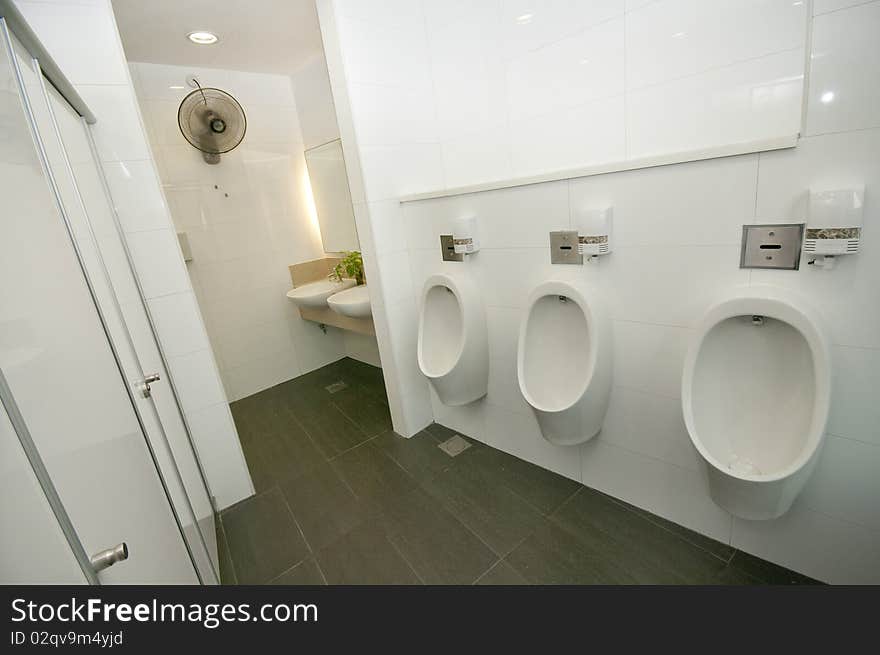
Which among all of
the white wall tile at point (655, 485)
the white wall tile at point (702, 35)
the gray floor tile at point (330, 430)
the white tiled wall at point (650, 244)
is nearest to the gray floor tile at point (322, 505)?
the gray floor tile at point (330, 430)

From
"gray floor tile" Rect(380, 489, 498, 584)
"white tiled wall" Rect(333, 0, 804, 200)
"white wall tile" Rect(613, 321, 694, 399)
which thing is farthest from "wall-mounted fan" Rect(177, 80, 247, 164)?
"white wall tile" Rect(613, 321, 694, 399)

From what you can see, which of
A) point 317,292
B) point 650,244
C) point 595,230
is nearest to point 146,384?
point 595,230

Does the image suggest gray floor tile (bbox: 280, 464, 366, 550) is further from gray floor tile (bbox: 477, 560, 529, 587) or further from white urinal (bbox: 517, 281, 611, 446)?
white urinal (bbox: 517, 281, 611, 446)

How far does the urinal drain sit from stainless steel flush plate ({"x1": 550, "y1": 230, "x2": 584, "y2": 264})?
0.82 m

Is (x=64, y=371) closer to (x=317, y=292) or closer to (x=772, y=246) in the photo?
(x=772, y=246)

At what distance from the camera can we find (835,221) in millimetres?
988

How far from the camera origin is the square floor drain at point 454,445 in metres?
2.23

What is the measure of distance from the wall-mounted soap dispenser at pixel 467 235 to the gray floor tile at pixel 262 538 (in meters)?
1.53

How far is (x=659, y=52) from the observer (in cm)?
154

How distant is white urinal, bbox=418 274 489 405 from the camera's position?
194cm

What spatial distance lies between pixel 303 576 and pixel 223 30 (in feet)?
9.54

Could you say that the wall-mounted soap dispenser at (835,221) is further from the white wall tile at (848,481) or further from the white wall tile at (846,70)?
the white wall tile at (848,481)
